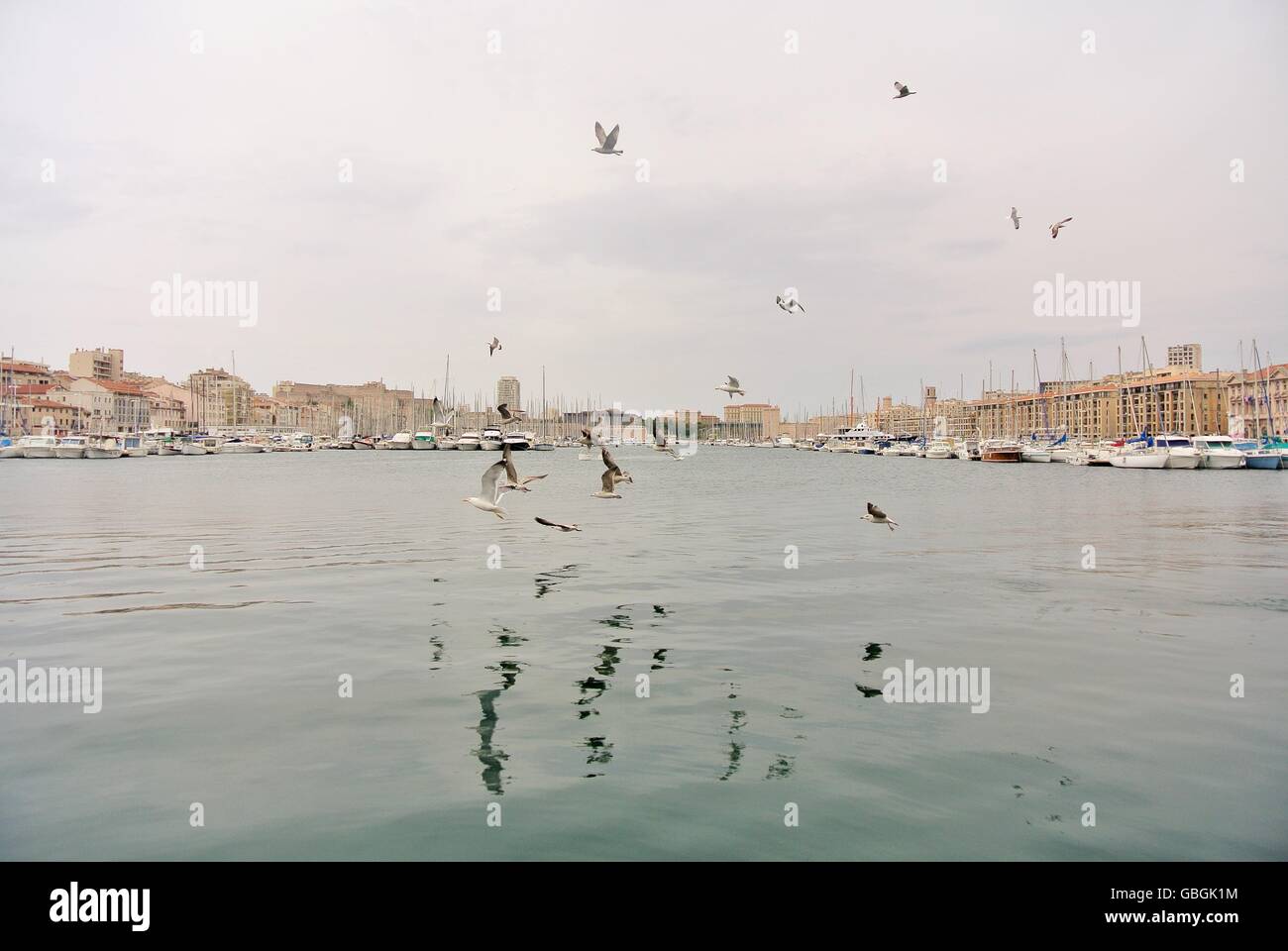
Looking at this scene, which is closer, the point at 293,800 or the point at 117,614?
the point at 293,800

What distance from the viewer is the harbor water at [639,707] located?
6918 mm

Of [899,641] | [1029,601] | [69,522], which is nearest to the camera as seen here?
Answer: [899,641]

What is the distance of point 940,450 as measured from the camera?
15325 cm

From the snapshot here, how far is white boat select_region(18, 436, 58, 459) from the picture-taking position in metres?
117

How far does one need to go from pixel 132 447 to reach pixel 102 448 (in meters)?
19.6

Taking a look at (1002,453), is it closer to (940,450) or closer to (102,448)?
(940,450)

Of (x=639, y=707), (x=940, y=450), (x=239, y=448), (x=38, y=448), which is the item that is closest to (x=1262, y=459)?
(x=940, y=450)

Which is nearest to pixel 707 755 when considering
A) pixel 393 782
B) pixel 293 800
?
pixel 393 782

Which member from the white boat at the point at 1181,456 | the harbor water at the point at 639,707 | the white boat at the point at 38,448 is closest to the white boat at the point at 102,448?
the white boat at the point at 38,448

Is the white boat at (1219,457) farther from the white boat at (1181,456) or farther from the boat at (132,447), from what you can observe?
the boat at (132,447)

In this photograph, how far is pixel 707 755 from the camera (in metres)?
8.41

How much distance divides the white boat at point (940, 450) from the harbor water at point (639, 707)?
133116mm
